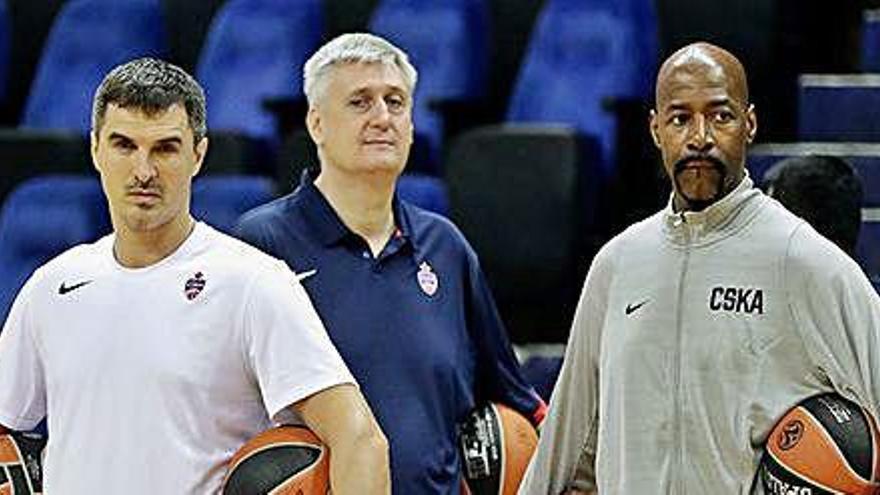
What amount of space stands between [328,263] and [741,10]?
397 cm

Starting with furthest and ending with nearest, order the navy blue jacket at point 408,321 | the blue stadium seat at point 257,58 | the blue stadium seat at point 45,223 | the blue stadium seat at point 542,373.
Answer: the blue stadium seat at point 257,58 < the blue stadium seat at point 45,223 < the blue stadium seat at point 542,373 < the navy blue jacket at point 408,321

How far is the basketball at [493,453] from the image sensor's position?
4570 mm

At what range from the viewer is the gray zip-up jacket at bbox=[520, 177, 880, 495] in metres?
3.87

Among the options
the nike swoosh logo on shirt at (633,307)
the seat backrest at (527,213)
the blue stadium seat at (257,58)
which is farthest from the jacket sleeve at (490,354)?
the blue stadium seat at (257,58)

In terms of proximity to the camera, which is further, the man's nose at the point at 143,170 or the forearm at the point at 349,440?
the man's nose at the point at 143,170

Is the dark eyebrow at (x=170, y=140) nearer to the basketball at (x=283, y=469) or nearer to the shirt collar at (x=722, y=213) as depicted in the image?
the basketball at (x=283, y=469)

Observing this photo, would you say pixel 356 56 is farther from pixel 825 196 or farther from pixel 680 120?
pixel 825 196

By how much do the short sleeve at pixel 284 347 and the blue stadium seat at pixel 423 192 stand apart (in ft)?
10.4

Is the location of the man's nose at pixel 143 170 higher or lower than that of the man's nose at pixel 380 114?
higher

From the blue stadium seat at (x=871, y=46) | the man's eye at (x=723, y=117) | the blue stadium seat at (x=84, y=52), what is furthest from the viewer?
the blue stadium seat at (x=84, y=52)

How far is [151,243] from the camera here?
13.2 ft

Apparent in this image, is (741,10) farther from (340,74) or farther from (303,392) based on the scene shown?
(303,392)

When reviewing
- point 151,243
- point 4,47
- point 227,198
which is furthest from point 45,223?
point 151,243

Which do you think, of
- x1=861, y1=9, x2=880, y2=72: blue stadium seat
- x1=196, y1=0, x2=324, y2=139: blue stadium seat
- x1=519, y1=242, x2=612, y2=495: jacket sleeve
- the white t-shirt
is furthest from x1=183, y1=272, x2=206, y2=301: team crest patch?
x1=196, y1=0, x2=324, y2=139: blue stadium seat
